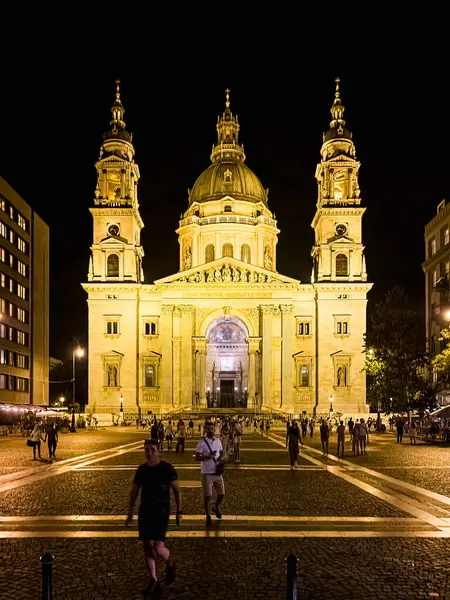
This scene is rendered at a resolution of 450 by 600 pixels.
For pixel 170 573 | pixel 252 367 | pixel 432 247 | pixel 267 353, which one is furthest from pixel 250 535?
pixel 252 367

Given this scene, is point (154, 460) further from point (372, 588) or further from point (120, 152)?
point (120, 152)

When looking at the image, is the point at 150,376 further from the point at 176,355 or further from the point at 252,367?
→ the point at 252,367

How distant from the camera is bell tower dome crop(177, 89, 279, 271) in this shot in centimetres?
9275

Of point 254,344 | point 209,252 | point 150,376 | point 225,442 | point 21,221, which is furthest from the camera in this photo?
point 209,252

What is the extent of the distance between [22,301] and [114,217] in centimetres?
1446

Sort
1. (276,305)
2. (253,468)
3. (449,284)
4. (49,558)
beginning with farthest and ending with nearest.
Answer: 1. (276,305)
2. (449,284)
3. (253,468)
4. (49,558)

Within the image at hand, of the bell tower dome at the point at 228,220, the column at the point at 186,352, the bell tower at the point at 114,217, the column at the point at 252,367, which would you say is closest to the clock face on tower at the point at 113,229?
the bell tower at the point at 114,217

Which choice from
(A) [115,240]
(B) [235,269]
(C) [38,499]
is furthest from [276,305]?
(C) [38,499]

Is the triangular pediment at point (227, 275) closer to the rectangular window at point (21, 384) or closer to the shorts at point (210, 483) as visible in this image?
the rectangular window at point (21, 384)

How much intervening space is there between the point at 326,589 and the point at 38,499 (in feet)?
32.3

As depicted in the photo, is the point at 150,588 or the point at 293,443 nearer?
the point at 150,588

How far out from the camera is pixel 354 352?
81.1 m

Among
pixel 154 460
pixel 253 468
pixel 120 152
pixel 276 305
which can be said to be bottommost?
pixel 253 468

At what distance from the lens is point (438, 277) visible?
68250 millimetres
